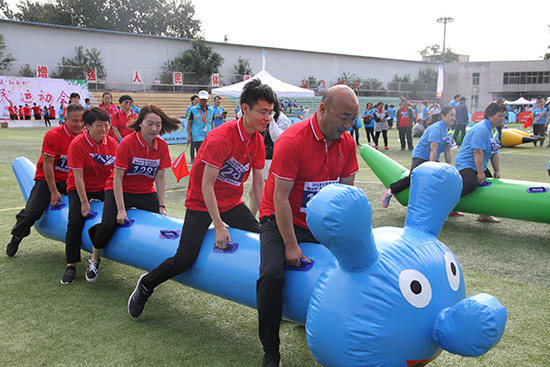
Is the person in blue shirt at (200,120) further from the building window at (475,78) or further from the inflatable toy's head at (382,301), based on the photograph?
the building window at (475,78)

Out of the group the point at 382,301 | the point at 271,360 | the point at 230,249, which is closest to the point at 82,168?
the point at 230,249

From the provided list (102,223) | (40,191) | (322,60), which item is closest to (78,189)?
(102,223)

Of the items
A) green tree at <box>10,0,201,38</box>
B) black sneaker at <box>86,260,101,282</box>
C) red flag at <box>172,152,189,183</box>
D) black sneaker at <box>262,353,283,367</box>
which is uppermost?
green tree at <box>10,0,201,38</box>

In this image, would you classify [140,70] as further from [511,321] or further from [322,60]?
[511,321]

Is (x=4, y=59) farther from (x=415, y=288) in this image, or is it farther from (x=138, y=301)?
(x=415, y=288)

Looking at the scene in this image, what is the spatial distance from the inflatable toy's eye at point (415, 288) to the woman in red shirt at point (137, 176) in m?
2.75

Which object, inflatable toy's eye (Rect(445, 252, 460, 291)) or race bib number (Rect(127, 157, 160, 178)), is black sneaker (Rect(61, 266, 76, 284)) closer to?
race bib number (Rect(127, 157, 160, 178))

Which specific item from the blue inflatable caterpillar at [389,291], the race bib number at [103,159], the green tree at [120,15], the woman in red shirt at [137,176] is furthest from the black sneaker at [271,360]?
the green tree at [120,15]

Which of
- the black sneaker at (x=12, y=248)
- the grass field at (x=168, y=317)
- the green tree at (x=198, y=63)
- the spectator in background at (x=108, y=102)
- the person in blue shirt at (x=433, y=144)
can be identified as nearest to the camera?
the grass field at (x=168, y=317)

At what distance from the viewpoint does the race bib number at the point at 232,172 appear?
132 inches

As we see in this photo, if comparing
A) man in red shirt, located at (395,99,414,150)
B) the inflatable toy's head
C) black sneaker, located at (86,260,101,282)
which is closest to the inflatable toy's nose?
the inflatable toy's head

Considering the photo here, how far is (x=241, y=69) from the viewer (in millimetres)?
41719

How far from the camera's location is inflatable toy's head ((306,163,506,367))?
1998 millimetres

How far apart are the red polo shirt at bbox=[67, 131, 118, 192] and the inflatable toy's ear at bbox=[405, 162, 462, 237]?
10.9ft
